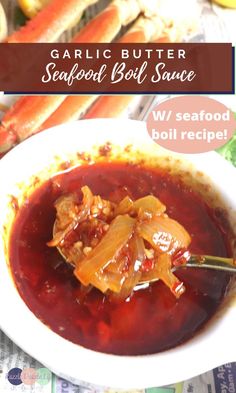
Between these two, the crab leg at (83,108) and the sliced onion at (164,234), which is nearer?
the sliced onion at (164,234)

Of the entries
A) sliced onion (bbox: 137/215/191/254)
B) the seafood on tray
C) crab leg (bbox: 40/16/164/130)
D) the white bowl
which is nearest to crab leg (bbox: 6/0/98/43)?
the seafood on tray

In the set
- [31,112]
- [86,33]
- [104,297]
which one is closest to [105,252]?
[104,297]

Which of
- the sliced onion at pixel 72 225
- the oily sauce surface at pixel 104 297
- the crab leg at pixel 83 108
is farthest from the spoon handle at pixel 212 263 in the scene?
the crab leg at pixel 83 108

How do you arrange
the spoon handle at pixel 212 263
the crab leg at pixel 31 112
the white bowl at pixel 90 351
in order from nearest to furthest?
the white bowl at pixel 90 351 < the spoon handle at pixel 212 263 < the crab leg at pixel 31 112

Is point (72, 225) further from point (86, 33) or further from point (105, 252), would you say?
point (86, 33)

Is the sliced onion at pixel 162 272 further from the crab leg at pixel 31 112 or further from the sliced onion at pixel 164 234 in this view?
the crab leg at pixel 31 112

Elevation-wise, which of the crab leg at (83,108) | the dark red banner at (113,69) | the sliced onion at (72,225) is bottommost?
the sliced onion at (72,225)
